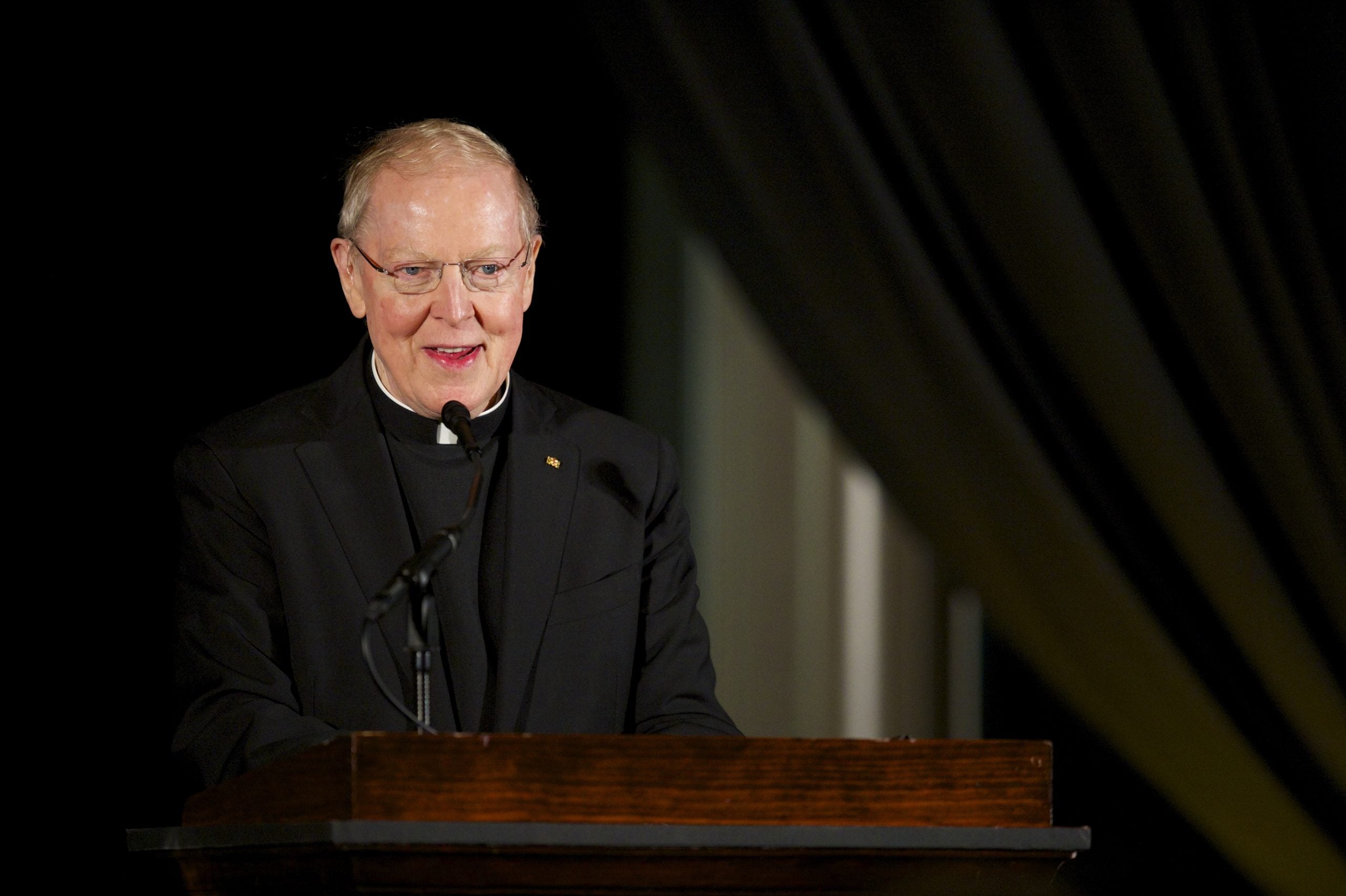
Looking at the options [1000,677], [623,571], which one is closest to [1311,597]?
[1000,677]

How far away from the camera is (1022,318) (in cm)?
314

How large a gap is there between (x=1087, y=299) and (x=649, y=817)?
1.93 m

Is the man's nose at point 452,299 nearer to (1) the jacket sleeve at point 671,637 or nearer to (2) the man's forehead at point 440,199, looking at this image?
(2) the man's forehead at point 440,199

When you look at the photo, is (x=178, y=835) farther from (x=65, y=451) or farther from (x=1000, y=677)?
(x=1000, y=677)

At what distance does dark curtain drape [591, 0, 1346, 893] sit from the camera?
9.70 feet

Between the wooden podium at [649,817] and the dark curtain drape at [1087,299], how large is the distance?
149cm

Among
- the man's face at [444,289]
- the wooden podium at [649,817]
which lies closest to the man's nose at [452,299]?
the man's face at [444,289]

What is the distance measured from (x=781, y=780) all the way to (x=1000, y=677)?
1668mm

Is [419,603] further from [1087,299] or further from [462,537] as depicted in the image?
[1087,299]

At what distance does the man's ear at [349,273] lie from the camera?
8.36ft

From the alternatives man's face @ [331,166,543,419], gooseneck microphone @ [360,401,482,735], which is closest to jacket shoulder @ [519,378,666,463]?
man's face @ [331,166,543,419]

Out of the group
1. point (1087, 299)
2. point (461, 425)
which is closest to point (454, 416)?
point (461, 425)

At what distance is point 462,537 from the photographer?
2.34m

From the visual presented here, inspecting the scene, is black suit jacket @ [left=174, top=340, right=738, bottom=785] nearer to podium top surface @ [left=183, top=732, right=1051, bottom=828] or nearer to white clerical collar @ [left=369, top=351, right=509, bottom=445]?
white clerical collar @ [left=369, top=351, right=509, bottom=445]
